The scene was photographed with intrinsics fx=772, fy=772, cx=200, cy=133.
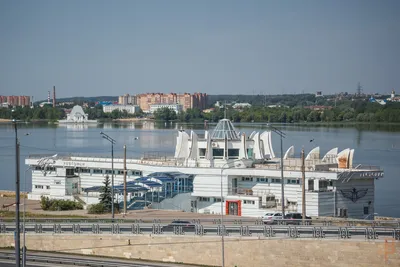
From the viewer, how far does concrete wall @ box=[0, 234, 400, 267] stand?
25.3 meters

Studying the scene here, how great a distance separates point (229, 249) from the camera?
27.3m

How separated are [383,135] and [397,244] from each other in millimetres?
98078

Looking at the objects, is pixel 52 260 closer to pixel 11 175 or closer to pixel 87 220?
pixel 87 220

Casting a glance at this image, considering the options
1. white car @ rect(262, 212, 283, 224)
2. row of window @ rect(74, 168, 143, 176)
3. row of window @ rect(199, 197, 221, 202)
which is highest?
row of window @ rect(74, 168, 143, 176)

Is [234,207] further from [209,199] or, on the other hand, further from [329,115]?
[329,115]

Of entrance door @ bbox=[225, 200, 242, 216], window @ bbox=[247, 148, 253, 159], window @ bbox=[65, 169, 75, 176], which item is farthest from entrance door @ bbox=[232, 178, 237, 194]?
window @ bbox=[65, 169, 75, 176]

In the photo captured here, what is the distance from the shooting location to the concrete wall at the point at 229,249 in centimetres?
2531

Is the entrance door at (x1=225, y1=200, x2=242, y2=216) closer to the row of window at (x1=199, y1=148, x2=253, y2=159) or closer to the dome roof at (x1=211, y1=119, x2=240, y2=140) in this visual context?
the row of window at (x1=199, y1=148, x2=253, y2=159)

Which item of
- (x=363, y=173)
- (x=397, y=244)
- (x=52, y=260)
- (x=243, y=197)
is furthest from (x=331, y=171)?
(x=52, y=260)

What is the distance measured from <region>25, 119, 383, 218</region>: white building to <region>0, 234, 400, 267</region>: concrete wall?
7573 millimetres

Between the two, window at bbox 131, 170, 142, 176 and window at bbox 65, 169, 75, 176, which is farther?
window at bbox 65, 169, 75, 176

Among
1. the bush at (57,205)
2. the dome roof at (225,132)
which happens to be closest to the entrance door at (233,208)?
the dome roof at (225,132)

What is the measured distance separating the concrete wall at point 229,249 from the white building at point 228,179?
7573mm

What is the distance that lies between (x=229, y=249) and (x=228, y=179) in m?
12.7
